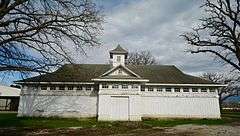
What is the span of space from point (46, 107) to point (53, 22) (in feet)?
50.7

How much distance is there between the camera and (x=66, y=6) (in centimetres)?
1441

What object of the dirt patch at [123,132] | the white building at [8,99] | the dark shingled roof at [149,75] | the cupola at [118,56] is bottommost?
the dirt patch at [123,132]

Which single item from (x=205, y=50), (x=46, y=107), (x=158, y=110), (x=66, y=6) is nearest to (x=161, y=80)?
(x=158, y=110)

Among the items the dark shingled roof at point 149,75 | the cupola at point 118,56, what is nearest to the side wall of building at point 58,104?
the dark shingled roof at point 149,75

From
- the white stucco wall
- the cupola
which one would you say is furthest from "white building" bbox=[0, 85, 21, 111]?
the white stucco wall

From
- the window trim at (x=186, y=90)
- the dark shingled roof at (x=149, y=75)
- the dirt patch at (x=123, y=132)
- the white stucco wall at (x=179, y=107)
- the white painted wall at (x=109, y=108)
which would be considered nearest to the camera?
the dirt patch at (x=123, y=132)

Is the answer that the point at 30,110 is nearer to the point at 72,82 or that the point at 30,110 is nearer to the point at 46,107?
the point at 46,107

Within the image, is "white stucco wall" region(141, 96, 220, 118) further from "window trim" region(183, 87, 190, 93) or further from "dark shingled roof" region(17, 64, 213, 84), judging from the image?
"dark shingled roof" region(17, 64, 213, 84)

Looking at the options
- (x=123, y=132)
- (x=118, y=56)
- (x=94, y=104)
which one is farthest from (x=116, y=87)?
(x=123, y=132)

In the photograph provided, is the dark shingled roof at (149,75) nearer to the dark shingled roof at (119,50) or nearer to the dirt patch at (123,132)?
the dark shingled roof at (119,50)

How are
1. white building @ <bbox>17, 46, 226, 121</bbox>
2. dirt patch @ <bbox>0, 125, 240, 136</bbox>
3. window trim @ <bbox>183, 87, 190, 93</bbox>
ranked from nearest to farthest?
dirt patch @ <bbox>0, 125, 240, 136</bbox> < white building @ <bbox>17, 46, 226, 121</bbox> < window trim @ <bbox>183, 87, 190, 93</bbox>

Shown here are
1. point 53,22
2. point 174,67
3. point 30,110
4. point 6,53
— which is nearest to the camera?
point 6,53

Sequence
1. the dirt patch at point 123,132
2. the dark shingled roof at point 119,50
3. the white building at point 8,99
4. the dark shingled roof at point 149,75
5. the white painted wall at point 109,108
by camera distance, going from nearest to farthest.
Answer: the dirt patch at point 123,132 → the white painted wall at point 109,108 → the dark shingled roof at point 149,75 → the dark shingled roof at point 119,50 → the white building at point 8,99

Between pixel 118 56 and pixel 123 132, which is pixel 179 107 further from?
pixel 123 132
